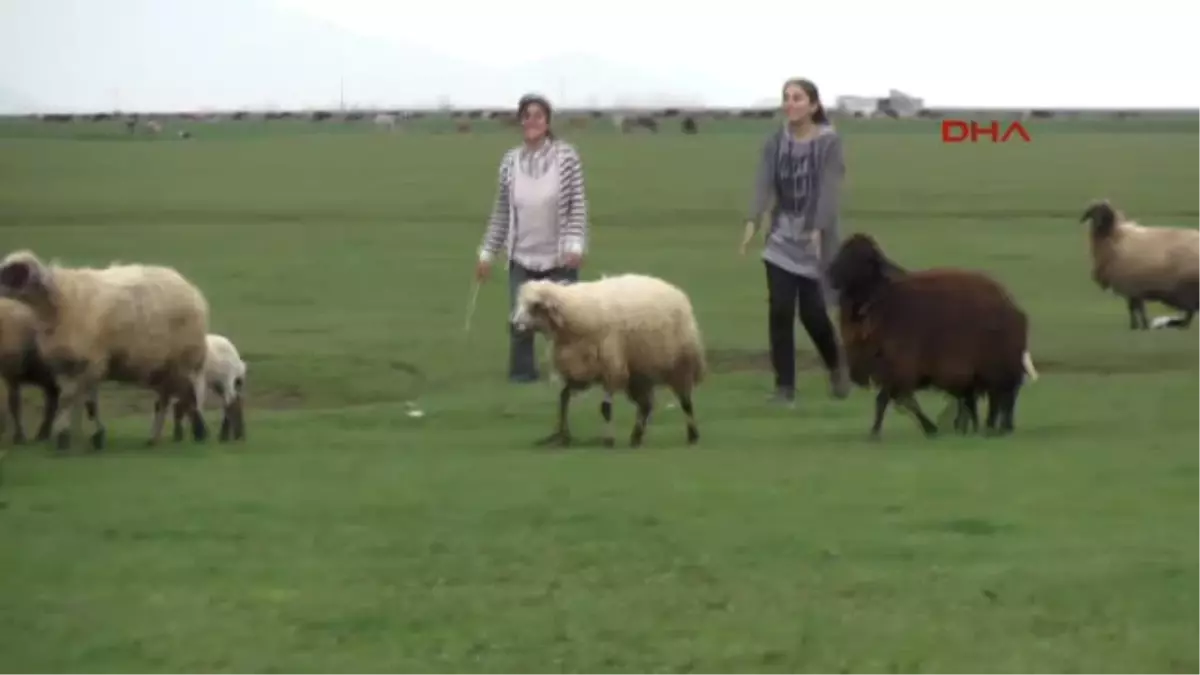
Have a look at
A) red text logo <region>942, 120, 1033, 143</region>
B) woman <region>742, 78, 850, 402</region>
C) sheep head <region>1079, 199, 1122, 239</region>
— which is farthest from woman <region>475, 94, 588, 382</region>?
red text logo <region>942, 120, 1033, 143</region>

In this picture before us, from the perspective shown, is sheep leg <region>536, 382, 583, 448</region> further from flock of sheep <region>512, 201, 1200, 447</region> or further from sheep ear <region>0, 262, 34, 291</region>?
sheep ear <region>0, 262, 34, 291</region>

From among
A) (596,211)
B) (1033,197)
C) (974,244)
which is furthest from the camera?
(1033,197)

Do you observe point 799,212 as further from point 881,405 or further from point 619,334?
point 619,334

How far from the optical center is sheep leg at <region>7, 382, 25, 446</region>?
14.6 metres

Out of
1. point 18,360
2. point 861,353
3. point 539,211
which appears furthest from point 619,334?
point 18,360

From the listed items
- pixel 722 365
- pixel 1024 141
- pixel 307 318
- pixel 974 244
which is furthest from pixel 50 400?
pixel 1024 141

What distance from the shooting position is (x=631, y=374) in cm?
1395

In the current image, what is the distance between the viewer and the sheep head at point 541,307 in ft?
44.8

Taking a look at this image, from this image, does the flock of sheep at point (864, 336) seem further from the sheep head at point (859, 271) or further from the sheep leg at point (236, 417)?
the sheep leg at point (236, 417)

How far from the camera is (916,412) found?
1392 cm

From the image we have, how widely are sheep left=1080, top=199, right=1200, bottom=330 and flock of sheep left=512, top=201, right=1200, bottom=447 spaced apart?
1044 cm

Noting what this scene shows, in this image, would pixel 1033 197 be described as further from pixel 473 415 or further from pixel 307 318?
pixel 473 415

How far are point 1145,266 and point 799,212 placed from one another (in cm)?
1032

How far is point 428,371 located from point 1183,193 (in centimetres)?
3701
